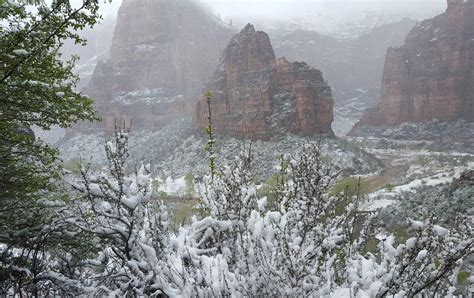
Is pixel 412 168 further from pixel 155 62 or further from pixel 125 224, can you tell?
pixel 155 62

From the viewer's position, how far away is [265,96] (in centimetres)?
6775

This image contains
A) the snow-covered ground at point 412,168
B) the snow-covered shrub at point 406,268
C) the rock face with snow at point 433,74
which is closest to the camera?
the snow-covered shrub at point 406,268

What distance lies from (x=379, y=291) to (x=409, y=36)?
5071 inches

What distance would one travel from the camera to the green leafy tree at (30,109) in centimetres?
504

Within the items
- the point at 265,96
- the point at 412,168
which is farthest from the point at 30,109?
the point at 265,96

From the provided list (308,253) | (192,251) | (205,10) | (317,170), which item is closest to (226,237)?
(192,251)

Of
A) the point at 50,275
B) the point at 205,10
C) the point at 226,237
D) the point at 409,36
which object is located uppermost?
the point at 205,10

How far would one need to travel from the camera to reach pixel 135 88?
122m

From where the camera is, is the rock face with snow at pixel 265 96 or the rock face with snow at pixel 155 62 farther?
the rock face with snow at pixel 155 62

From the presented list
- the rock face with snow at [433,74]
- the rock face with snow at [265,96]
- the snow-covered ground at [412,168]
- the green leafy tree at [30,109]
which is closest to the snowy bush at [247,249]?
the green leafy tree at [30,109]

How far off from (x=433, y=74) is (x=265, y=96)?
6043 cm

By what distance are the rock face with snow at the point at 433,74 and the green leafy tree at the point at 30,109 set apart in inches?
4226

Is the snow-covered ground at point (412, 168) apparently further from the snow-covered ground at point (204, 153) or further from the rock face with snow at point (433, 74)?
the rock face with snow at point (433, 74)

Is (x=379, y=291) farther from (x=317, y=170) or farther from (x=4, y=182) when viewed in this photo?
(x=4, y=182)
